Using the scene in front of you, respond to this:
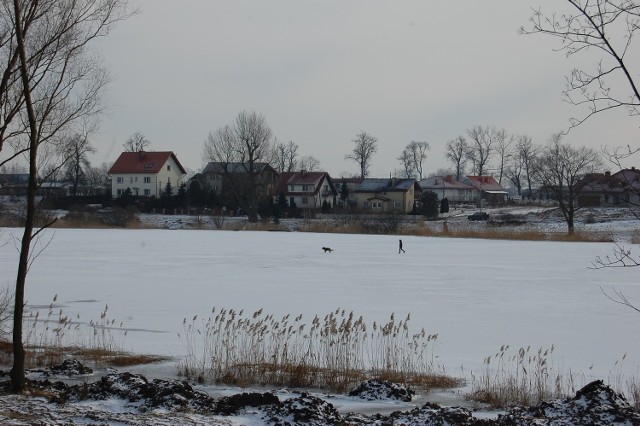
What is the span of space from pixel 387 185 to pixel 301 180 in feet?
34.8

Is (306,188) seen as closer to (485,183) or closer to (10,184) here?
(485,183)

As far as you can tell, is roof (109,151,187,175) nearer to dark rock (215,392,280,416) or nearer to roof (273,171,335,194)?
roof (273,171,335,194)

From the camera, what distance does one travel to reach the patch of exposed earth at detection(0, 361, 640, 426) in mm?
5695

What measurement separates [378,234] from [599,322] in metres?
29.6

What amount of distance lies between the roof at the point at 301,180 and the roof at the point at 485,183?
30623 mm

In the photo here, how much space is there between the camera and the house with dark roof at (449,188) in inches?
3999

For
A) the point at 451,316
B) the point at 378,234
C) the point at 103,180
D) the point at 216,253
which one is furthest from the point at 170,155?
the point at 451,316

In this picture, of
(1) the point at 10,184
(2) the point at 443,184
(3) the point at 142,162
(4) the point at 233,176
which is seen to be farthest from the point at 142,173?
(1) the point at 10,184

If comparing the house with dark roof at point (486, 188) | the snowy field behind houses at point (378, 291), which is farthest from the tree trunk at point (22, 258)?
the house with dark roof at point (486, 188)

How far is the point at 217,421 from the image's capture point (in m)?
5.84

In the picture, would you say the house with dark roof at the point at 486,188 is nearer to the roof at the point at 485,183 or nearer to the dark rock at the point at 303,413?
the roof at the point at 485,183

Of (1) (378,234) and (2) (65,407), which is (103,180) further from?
(2) (65,407)

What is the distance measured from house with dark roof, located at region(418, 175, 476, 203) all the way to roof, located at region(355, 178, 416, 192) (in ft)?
55.5

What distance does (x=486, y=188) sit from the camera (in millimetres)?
108688
